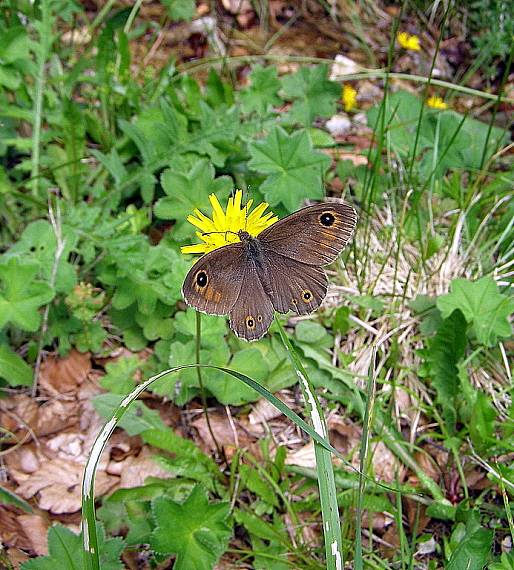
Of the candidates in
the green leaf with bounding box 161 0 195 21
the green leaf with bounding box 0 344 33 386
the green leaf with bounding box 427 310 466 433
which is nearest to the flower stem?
the green leaf with bounding box 427 310 466 433

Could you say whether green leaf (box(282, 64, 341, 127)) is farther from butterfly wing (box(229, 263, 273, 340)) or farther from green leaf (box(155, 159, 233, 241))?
butterfly wing (box(229, 263, 273, 340))

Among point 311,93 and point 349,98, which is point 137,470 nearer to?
point 311,93

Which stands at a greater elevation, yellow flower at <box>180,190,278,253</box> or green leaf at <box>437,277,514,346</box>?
yellow flower at <box>180,190,278,253</box>

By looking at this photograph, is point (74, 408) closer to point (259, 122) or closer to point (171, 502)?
point (171, 502)

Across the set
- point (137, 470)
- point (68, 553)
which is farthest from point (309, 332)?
point (68, 553)

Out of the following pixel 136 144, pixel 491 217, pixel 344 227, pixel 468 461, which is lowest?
pixel 468 461

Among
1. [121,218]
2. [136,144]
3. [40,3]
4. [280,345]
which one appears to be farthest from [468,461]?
[40,3]
